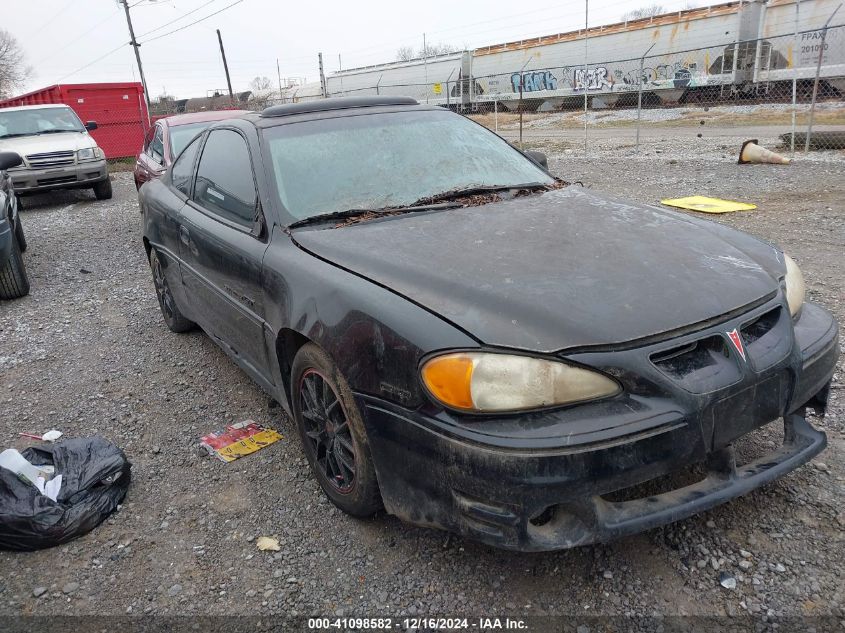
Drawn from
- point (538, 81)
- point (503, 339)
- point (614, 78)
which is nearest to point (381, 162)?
point (503, 339)

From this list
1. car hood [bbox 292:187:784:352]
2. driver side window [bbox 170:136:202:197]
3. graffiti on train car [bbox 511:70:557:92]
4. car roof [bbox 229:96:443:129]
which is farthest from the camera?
graffiti on train car [bbox 511:70:557:92]

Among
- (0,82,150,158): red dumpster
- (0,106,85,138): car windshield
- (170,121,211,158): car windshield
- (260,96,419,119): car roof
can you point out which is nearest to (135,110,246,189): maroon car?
(170,121,211,158): car windshield

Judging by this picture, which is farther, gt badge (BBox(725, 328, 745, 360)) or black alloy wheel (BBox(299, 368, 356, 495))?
black alloy wheel (BBox(299, 368, 356, 495))

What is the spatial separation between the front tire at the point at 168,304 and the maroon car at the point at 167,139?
3038 millimetres

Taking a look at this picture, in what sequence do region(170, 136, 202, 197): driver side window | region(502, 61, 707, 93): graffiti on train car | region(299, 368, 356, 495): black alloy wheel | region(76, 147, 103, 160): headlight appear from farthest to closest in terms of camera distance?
region(502, 61, 707, 93): graffiti on train car → region(76, 147, 103, 160): headlight → region(170, 136, 202, 197): driver side window → region(299, 368, 356, 495): black alloy wheel

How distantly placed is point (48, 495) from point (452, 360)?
1.95 m

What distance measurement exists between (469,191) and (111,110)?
18.3m

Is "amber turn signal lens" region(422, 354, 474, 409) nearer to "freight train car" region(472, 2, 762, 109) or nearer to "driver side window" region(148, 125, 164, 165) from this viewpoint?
"driver side window" region(148, 125, 164, 165)

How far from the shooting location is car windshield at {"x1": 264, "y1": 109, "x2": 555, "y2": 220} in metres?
2.92

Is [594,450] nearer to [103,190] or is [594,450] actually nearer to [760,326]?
[760,326]

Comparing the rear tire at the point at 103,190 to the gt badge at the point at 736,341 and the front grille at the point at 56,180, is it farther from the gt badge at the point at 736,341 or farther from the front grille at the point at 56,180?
the gt badge at the point at 736,341

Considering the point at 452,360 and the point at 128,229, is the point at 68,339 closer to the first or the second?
the point at 452,360

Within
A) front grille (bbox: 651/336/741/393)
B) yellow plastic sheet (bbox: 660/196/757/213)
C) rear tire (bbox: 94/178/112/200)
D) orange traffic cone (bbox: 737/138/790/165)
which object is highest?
front grille (bbox: 651/336/741/393)

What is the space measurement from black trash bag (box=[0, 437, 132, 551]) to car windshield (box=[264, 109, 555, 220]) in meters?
1.45
